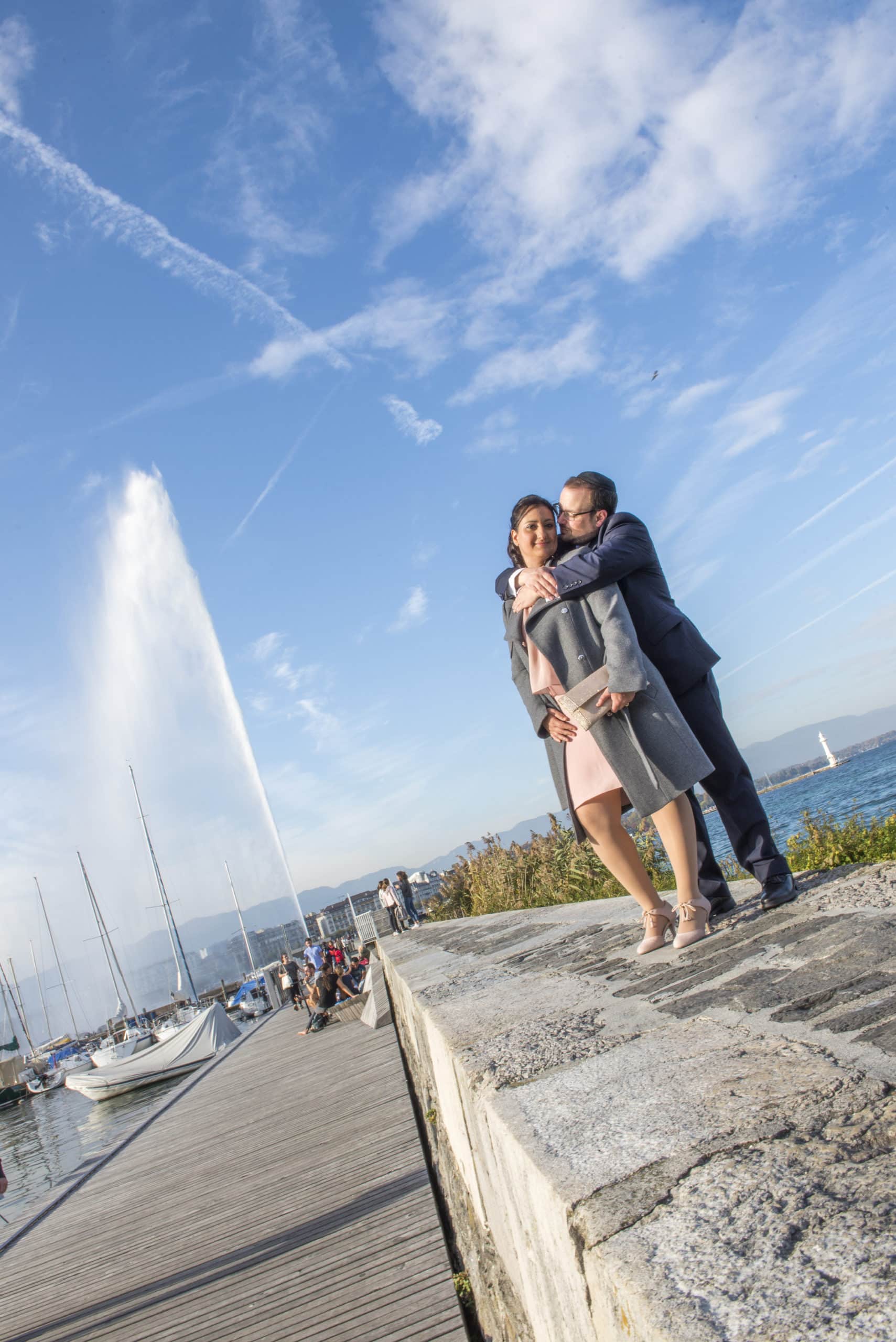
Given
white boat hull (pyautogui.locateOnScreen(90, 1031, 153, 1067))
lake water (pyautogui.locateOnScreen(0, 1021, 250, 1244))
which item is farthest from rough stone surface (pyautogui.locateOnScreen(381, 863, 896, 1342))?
white boat hull (pyautogui.locateOnScreen(90, 1031, 153, 1067))

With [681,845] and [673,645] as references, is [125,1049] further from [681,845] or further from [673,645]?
[673,645]

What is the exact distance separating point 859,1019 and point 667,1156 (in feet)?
2.01

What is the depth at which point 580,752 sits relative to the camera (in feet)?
11.1

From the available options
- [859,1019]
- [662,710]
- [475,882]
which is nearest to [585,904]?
[662,710]

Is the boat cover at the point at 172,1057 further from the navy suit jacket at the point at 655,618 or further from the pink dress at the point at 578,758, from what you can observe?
the navy suit jacket at the point at 655,618

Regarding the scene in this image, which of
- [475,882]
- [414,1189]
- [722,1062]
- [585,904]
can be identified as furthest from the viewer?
[475,882]

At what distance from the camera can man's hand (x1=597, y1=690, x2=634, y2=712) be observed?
3068 millimetres

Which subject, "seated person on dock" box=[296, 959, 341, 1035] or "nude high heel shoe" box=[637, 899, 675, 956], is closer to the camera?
"nude high heel shoe" box=[637, 899, 675, 956]

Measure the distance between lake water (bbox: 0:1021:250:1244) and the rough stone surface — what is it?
6192 mm

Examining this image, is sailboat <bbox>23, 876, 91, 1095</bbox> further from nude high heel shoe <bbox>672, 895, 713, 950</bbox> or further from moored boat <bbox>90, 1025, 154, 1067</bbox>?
nude high heel shoe <bbox>672, 895, 713, 950</bbox>

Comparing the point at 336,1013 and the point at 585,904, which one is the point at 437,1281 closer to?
the point at 585,904

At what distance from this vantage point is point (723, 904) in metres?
3.54

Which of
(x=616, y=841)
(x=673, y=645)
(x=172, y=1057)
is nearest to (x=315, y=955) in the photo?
(x=172, y=1057)

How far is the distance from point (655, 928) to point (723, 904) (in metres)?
0.43
